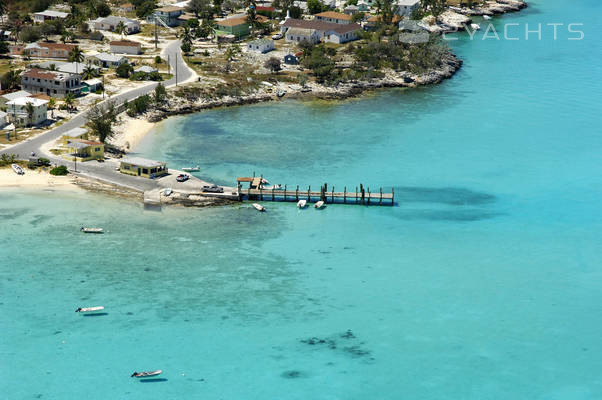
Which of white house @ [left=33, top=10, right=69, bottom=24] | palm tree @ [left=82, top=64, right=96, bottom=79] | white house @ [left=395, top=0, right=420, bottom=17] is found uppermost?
white house @ [left=395, top=0, right=420, bottom=17]

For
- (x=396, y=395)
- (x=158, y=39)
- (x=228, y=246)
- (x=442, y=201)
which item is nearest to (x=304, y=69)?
(x=158, y=39)

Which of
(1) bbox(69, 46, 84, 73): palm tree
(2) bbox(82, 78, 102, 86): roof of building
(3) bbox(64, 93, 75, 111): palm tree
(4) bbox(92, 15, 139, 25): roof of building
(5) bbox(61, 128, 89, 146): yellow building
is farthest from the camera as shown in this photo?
(4) bbox(92, 15, 139, 25): roof of building

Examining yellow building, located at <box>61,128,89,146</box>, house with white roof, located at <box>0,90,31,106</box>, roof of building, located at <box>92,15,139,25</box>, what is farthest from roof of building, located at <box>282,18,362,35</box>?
yellow building, located at <box>61,128,89,146</box>

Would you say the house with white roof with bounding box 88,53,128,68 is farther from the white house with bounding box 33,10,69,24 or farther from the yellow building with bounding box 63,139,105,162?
the yellow building with bounding box 63,139,105,162

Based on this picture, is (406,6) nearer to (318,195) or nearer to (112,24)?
(112,24)

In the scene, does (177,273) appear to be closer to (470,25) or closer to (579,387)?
(579,387)
